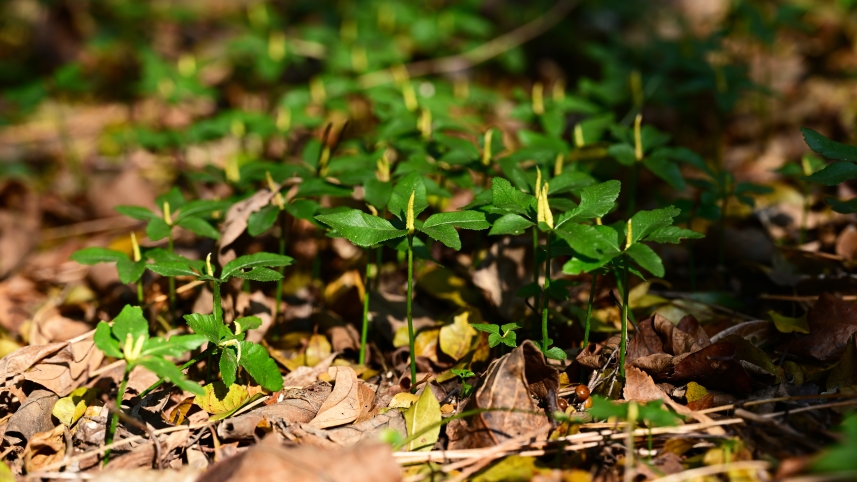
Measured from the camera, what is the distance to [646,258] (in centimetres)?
165

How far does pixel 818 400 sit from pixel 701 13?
4.12 metres

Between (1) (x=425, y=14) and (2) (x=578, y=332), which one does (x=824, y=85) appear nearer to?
(1) (x=425, y=14)

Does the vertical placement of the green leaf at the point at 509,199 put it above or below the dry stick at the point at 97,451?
above

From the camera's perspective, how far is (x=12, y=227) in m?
3.41

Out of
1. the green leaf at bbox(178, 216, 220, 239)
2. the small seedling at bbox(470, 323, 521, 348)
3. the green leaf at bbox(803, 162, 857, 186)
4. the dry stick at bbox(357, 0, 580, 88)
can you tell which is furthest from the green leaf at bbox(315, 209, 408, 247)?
the dry stick at bbox(357, 0, 580, 88)

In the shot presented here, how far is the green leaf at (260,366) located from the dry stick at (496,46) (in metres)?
2.87

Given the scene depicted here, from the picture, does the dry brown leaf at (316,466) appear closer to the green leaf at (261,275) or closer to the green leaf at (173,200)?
the green leaf at (261,275)

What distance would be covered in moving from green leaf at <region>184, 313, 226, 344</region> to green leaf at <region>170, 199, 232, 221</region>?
21.3 inches

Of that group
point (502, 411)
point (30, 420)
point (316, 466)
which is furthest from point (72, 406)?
point (502, 411)

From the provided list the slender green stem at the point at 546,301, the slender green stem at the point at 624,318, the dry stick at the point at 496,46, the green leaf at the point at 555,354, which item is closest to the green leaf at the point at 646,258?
the slender green stem at the point at 624,318

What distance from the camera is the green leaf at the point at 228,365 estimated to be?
1.81 meters

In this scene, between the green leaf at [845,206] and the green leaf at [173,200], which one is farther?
the green leaf at [173,200]

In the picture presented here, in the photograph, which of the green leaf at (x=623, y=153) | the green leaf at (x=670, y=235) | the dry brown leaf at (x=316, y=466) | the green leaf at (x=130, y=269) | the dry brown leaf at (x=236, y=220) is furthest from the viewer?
the green leaf at (x=623, y=153)

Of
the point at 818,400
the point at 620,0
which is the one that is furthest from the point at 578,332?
the point at 620,0
